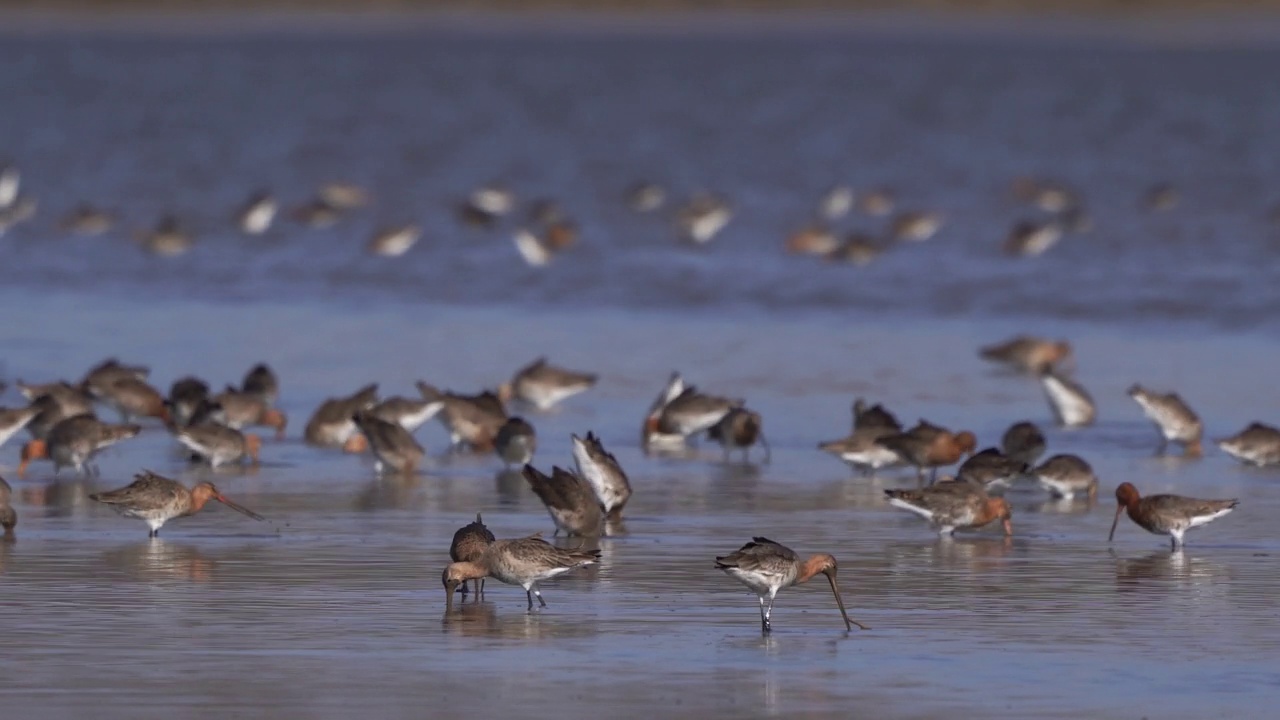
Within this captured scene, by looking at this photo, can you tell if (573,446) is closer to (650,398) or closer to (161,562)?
(161,562)

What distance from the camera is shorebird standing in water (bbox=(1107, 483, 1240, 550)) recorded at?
15945mm

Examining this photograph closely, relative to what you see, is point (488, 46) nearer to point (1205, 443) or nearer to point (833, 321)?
point (833, 321)

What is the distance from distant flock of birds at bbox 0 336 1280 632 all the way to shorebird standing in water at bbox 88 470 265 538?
1 centimetres

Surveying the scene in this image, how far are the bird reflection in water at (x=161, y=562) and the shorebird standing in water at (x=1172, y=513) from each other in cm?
559

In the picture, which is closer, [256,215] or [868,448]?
[868,448]

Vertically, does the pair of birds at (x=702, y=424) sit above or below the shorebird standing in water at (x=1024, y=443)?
above

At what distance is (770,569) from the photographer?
13133 mm

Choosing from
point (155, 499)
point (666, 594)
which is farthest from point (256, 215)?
point (666, 594)

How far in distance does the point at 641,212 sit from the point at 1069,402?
21087 mm

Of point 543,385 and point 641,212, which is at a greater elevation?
point 641,212

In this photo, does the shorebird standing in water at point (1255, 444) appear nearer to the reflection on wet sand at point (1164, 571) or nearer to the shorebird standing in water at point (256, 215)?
the reflection on wet sand at point (1164, 571)

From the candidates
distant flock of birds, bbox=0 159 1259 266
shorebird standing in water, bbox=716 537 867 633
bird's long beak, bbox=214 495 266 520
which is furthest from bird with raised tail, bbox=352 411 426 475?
distant flock of birds, bbox=0 159 1259 266

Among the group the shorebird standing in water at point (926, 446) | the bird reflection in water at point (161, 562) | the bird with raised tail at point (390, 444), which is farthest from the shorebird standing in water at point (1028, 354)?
the bird reflection in water at point (161, 562)

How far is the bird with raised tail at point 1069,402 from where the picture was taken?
858 inches
